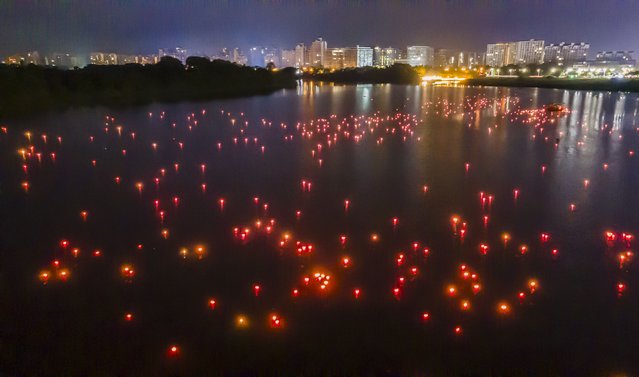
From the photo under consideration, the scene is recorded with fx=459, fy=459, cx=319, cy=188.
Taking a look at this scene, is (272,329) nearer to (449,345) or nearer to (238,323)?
(238,323)

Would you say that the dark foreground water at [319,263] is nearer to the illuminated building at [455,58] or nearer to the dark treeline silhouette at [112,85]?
the dark treeline silhouette at [112,85]

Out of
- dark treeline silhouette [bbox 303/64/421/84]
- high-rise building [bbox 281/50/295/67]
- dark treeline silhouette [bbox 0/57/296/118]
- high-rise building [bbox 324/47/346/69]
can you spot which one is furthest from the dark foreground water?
high-rise building [bbox 281/50/295/67]

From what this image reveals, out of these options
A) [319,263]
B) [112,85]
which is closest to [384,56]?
[112,85]

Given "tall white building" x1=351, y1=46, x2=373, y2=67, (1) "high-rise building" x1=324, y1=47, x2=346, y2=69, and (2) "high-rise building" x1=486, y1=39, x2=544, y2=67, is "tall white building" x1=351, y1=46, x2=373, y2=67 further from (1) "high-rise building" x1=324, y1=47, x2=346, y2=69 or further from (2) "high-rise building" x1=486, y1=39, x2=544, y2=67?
(2) "high-rise building" x1=486, y1=39, x2=544, y2=67

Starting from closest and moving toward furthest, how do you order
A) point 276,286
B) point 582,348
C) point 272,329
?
1. point 582,348
2. point 272,329
3. point 276,286

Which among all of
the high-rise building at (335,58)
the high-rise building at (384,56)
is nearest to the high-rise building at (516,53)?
the high-rise building at (384,56)

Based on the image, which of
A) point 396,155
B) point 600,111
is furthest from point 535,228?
point 600,111

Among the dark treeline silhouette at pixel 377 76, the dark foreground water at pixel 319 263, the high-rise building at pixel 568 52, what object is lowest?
the dark foreground water at pixel 319 263
